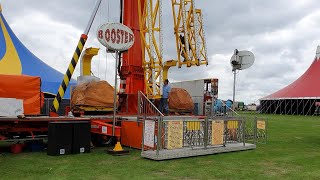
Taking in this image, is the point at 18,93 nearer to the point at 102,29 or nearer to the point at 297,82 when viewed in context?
the point at 102,29

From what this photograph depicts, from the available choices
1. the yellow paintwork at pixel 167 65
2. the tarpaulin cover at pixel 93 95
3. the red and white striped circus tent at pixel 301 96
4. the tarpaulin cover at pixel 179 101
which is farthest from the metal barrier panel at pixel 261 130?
the red and white striped circus tent at pixel 301 96

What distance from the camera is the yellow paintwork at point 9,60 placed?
1916cm

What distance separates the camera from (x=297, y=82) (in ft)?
156

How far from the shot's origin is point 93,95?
43.8 feet

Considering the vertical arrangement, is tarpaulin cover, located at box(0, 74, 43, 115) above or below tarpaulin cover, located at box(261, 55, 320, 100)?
below

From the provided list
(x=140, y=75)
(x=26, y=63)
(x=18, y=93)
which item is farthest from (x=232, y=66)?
(x=26, y=63)

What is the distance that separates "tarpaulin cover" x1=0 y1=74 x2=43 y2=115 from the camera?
419 inches

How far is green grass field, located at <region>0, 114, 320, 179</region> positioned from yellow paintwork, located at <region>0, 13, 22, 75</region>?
988 cm

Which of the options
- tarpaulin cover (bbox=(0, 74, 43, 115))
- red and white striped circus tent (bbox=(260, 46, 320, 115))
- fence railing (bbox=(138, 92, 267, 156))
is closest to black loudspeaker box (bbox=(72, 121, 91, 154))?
Answer: tarpaulin cover (bbox=(0, 74, 43, 115))

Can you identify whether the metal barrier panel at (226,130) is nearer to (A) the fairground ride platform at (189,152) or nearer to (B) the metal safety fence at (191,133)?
(B) the metal safety fence at (191,133)

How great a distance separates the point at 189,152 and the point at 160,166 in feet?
5.42

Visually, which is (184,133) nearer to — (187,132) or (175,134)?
(187,132)

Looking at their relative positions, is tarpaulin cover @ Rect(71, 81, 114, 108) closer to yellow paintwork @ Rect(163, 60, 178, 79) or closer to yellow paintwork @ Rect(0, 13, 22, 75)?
yellow paintwork @ Rect(163, 60, 178, 79)

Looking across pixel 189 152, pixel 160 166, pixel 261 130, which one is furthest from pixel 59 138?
pixel 261 130
